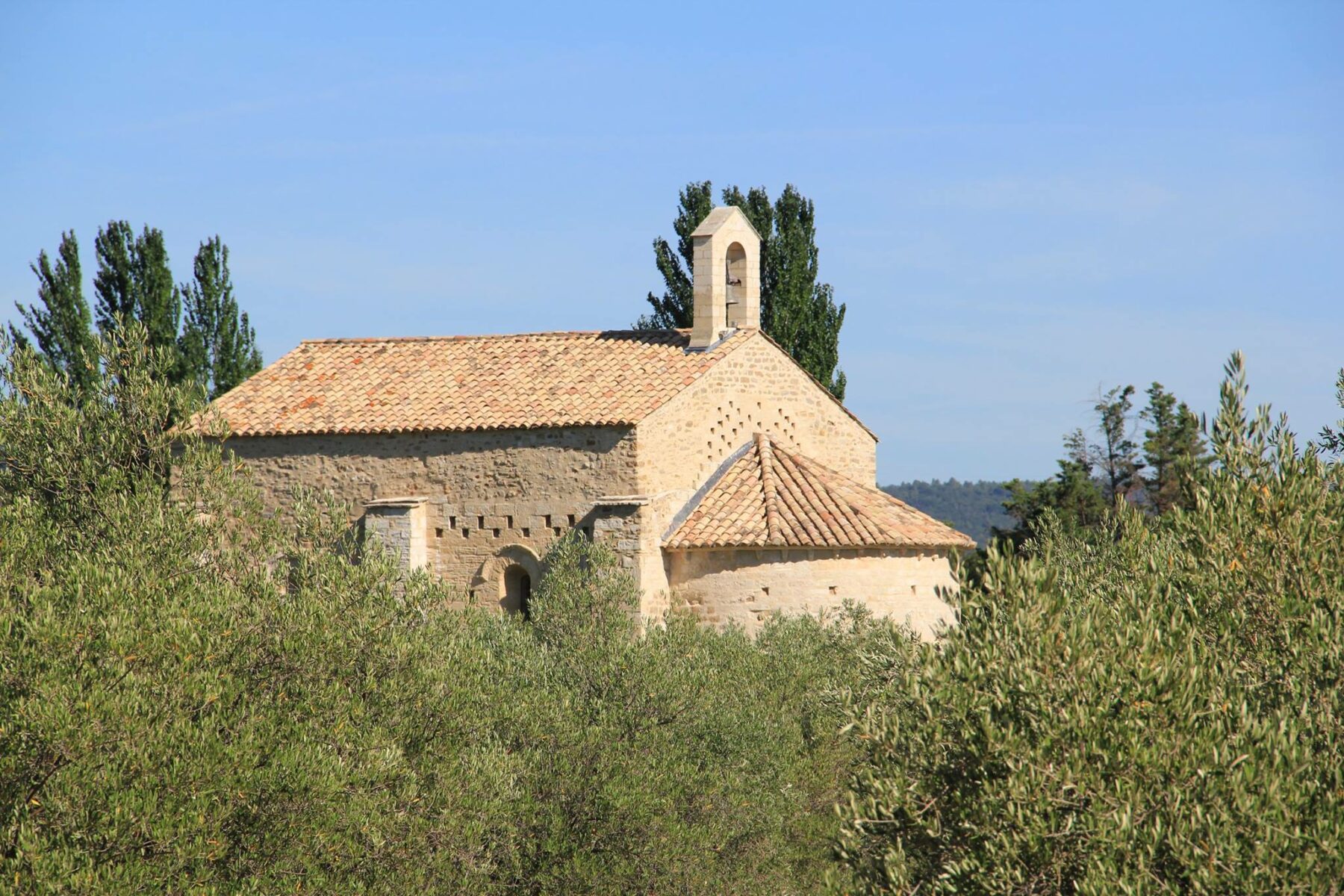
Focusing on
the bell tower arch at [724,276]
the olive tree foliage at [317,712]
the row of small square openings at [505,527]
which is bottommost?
the olive tree foliage at [317,712]

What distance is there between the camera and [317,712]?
11.2m

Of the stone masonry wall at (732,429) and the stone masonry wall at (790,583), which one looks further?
the stone masonry wall at (732,429)

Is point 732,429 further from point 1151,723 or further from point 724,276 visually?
point 1151,723

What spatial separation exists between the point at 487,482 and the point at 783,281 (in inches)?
437

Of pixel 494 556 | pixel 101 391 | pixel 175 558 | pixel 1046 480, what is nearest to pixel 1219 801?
pixel 175 558

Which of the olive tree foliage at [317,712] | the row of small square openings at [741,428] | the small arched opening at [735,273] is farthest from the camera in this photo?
the small arched opening at [735,273]

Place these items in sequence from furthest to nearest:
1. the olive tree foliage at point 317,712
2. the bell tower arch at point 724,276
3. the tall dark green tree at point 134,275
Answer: the tall dark green tree at point 134,275
the bell tower arch at point 724,276
the olive tree foliage at point 317,712

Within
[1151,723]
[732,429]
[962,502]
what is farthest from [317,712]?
[962,502]

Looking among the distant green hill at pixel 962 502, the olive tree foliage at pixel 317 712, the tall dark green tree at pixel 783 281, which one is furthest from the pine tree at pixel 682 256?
the distant green hill at pixel 962 502

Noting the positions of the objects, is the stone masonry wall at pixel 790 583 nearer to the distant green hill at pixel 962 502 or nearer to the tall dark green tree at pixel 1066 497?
the tall dark green tree at pixel 1066 497

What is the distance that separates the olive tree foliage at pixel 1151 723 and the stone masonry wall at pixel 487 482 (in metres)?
12.0

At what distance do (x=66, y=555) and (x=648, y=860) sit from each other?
5.71 meters

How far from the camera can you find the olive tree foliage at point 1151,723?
7609mm

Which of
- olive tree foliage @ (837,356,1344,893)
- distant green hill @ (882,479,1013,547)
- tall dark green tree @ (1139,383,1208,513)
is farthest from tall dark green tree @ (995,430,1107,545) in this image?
distant green hill @ (882,479,1013,547)
